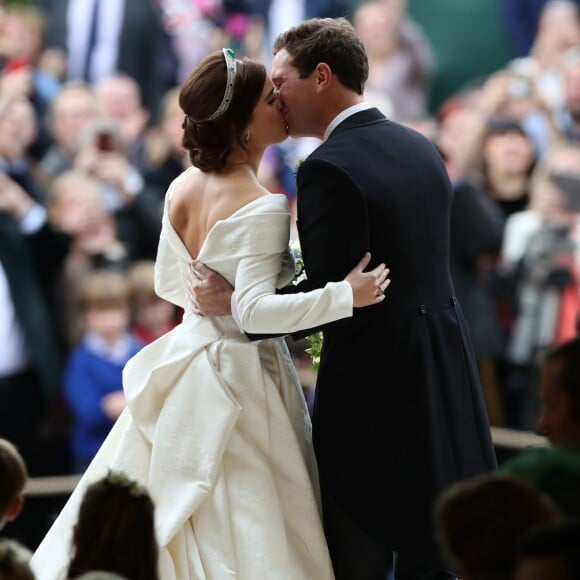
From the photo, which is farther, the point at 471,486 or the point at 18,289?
the point at 18,289

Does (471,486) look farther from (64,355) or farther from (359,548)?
(64,355)

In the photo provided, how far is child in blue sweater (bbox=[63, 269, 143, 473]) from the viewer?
6672 mm

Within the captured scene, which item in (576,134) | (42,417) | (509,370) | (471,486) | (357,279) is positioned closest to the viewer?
(471,486)

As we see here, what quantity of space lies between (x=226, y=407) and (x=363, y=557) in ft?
1.85

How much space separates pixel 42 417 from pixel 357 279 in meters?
3.42

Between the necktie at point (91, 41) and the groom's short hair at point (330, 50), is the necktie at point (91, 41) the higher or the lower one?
the lower one

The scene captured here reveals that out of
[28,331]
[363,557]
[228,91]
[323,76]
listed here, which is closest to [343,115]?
[323,76]

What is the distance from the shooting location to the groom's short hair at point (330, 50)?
412 centimetres

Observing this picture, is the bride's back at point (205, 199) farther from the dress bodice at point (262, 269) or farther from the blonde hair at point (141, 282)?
the blonde hair at point (141, 282)

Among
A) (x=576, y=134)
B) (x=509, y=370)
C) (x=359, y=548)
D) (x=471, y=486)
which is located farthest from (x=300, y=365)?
(x=471, y=486)

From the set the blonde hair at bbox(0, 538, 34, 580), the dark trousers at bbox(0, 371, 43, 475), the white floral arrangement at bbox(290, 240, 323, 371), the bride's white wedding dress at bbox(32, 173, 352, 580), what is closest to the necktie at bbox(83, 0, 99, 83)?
the dark trousers at bbox(0, 371, 43, 475)

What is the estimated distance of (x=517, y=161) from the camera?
804 cm

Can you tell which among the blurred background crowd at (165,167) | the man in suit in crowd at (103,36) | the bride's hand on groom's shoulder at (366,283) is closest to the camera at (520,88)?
the blurred background crowd at (165,167)

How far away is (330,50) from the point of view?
4.12 metres
